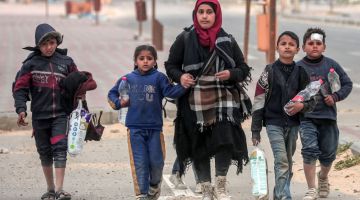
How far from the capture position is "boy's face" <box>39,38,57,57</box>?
8.44 metres

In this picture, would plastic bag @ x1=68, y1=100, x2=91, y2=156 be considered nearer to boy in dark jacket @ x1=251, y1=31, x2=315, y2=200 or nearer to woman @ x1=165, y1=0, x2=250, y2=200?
woman @ x1=165, y1=0, x2=250, y2=200

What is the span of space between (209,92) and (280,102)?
591 mm

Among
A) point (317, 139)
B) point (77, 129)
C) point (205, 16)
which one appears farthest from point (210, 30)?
point (77, 129)

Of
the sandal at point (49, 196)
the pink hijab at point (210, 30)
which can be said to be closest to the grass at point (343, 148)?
the sandal at point (49, 196)

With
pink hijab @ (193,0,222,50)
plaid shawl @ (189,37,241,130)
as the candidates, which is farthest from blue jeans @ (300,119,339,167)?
pink hijab @ (193,0,222,50)

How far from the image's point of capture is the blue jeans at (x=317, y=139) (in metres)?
8.20

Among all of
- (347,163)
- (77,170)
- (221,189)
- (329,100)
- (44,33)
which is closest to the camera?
(221,189)

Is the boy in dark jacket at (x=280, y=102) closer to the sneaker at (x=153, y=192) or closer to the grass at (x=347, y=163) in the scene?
the sneaker at (x=153, y=192)

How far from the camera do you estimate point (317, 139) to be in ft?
27.1

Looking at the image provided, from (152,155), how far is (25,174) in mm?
2586

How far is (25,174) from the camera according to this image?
32.9 ft

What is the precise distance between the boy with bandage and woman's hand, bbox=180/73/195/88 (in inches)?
44.3

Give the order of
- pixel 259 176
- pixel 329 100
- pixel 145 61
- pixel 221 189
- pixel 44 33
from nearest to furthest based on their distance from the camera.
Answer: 1. pixel 259 176
2. pixel 221 189
3. pixel 145 61
4. pixel 329 100
5. pixel 44 33

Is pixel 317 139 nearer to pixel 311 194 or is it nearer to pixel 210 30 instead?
pixel 311 194
